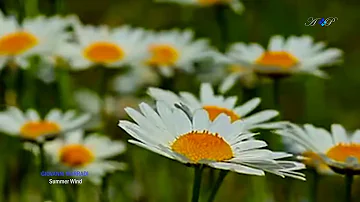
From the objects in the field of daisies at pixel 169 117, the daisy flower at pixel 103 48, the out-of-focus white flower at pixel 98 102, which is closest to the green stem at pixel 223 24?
the field of daisies at pixel 169 117

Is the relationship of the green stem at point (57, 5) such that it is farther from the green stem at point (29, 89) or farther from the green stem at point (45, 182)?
the green stem at point (45, 182)

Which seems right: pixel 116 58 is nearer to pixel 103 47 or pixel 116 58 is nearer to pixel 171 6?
pixel 103 47

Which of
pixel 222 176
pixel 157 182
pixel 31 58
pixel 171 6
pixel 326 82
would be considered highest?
pixel 171 6

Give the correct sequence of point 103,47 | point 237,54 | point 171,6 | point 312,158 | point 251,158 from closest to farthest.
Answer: point 251,158
point 312,158
point 237,54
point 103,47
point 171,6

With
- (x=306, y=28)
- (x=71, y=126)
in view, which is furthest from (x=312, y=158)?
(x=306, y=28)

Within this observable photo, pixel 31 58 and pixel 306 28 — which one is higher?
pixel 306 28

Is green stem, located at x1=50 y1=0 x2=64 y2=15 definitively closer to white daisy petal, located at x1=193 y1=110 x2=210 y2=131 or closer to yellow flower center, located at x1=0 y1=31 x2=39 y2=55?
yellow flower center, located at x1=0 y1=31 x2=39 y2=55

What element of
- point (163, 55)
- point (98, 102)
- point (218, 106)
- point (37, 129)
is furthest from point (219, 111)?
point (98, 102)
